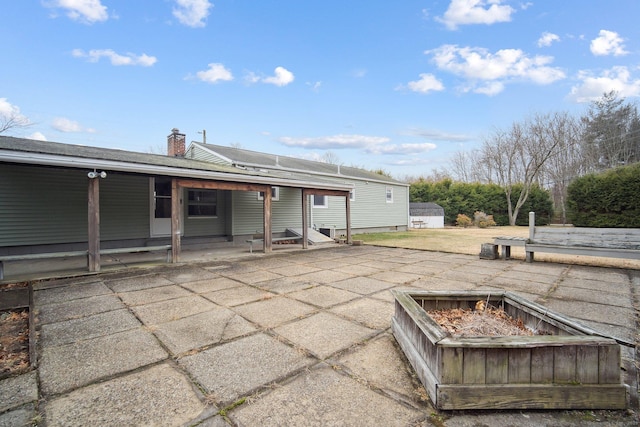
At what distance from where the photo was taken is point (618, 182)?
14406 mm

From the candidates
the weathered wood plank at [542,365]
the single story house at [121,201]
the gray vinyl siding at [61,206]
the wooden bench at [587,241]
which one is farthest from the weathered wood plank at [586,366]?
the gray vinyl siding at [61,206]

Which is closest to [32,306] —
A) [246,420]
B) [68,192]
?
[246,420]

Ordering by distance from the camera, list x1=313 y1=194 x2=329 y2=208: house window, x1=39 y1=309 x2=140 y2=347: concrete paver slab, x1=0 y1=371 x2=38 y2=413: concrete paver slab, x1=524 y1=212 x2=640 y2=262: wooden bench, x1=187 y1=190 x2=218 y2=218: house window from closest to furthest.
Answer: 1. x1=0 y1=371 x2=38 y2=413: concrete paver slab
2. x1=39 y1=309 x2=140 y2=347: concrete paver slab
3. x1=524 y1=212 x2=640 y2=262: wooden bench
4. x1=187 y1=190 x2=218 y2=218: house window
5. x1=313 y1=194 x2=329 y2=208: house window

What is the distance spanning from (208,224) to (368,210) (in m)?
8.65

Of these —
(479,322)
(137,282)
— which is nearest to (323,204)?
(137,282)

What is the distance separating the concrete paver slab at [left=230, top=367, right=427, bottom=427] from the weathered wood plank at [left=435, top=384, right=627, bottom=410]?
0.79ft

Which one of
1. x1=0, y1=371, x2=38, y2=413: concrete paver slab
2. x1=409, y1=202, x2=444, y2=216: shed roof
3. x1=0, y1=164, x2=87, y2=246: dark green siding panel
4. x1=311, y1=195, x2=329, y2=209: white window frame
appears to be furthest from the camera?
x1=409, y1=202, x2=444, y2=216: shed roof

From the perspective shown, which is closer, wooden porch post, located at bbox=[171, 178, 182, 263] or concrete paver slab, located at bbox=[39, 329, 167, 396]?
concrete paver slab, located at bbox=[39, 329, 167, 396]

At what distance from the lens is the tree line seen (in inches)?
957

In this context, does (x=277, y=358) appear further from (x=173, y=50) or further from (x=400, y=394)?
(x=173, y=50)

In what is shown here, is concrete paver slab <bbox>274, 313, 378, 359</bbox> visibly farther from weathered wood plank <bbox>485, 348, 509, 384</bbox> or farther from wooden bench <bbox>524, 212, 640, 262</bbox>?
wooden bench <bbox>524, 212, 640, 262</bbox>

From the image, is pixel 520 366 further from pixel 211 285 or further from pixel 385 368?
pixel 211 285

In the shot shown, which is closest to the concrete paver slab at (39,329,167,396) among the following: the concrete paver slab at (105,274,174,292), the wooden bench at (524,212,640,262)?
the concrete paver slab at (105,274,174,292)

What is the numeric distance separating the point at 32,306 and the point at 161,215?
20.0ft
